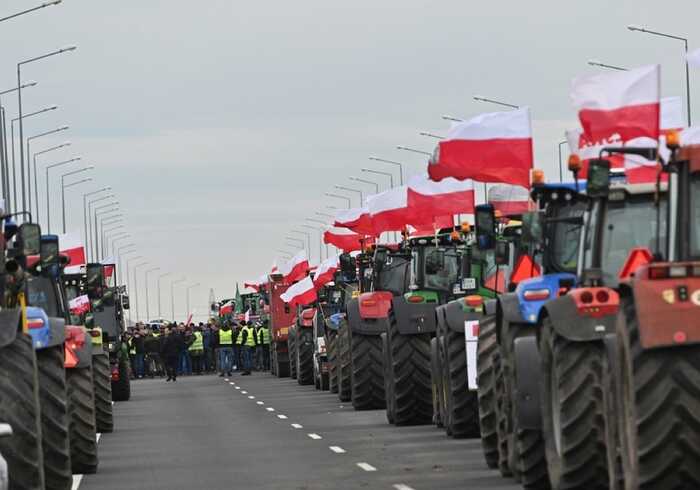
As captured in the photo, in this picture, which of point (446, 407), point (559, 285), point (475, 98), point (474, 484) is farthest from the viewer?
point (475, 98)

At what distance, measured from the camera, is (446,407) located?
27812mm

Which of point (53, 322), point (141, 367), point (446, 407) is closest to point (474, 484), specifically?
point (53, 322)

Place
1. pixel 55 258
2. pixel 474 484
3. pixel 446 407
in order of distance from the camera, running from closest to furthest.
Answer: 1. pixel 474 484
2. pixel 55 258
3. pixel 446 407

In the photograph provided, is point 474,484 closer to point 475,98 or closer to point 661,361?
point 661,361

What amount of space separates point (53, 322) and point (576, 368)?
6205mm

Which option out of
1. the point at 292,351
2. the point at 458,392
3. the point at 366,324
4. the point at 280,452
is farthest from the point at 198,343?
the point at 458,392

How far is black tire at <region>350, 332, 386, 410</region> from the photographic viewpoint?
116ft

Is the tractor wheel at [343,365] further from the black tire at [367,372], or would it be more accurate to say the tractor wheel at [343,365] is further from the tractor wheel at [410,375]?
the tractor wheel at [410,375]

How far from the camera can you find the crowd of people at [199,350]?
2817 inches

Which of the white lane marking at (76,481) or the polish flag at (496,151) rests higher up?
the polish flag at (496,151)

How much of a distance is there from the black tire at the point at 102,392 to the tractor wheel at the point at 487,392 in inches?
414

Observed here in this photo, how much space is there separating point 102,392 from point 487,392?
11.6 metres

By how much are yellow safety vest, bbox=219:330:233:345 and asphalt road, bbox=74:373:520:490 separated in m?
27.4

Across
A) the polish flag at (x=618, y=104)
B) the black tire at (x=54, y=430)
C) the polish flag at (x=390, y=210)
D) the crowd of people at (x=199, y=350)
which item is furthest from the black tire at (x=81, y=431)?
the crowd of people at (x=199, y=350)
